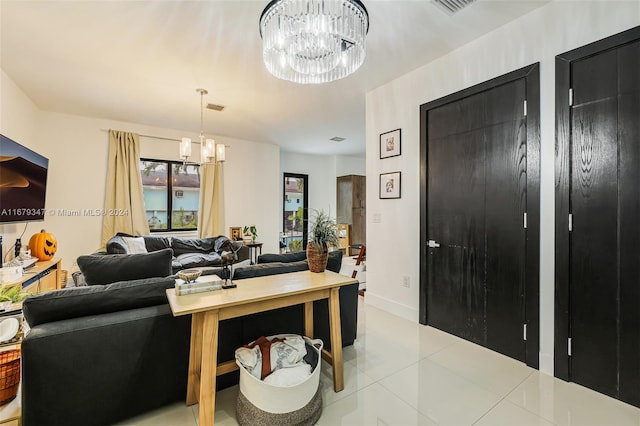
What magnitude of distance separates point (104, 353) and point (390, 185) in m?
2.92

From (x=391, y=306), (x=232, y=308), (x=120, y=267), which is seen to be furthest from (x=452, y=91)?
(x=120, y=267)

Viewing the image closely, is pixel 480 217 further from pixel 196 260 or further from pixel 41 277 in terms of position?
pixel 41 277

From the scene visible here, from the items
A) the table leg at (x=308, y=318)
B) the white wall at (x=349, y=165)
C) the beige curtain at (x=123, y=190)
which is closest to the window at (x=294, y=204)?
the white wall at (x=349, y=165)

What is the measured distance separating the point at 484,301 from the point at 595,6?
225 cm

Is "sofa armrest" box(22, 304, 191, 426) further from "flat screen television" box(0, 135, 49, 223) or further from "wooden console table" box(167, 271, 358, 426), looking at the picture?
"flat screen television" box(0, 135, 49, 223)

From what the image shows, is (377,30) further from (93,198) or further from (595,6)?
(93,198)

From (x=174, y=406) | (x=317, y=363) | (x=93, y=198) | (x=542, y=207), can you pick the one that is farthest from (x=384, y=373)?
(x=93, y=198)

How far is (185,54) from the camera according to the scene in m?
2.71

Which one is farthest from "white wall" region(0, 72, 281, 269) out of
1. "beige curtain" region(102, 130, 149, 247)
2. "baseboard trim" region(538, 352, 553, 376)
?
"baseboard trim" region(538, 352, 553, 376)

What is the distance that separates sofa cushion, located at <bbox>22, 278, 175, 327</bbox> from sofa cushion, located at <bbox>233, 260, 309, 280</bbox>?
449 mm

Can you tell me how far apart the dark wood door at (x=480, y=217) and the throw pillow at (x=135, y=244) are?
13.4ft

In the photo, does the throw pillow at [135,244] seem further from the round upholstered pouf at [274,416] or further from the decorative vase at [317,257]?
the round upholstered pouf at [274,416]

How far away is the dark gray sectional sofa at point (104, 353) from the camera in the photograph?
1394 millimetres

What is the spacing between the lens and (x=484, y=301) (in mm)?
2498
